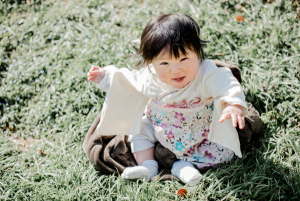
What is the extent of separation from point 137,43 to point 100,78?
1041mm

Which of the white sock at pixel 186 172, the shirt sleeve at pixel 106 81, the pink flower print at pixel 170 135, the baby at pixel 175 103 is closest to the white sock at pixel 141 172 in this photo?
the baby at pixel 175 103

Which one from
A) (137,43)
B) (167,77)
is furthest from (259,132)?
(137,43)

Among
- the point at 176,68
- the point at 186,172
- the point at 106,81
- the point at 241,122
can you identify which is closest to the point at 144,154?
the point at 186,172

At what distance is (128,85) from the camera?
244 centimetres

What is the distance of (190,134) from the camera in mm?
2314

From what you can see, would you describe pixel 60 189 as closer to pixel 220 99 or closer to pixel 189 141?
pixel 189 141

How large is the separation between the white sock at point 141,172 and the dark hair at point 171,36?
2.93ft

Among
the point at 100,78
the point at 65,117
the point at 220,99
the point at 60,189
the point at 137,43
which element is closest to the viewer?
the point at 220,99

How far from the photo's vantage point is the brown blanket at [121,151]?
2.39m

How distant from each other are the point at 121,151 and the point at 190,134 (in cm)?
64

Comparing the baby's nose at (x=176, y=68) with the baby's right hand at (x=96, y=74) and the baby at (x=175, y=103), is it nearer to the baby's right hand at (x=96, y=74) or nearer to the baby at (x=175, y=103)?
the baby at (x=175, y=103)

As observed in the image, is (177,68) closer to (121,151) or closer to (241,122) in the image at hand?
(241,122)

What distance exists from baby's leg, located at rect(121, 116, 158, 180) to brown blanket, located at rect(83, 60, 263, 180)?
0.06 meters

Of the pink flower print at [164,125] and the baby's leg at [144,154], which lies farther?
the pink flower print at [164,125]
